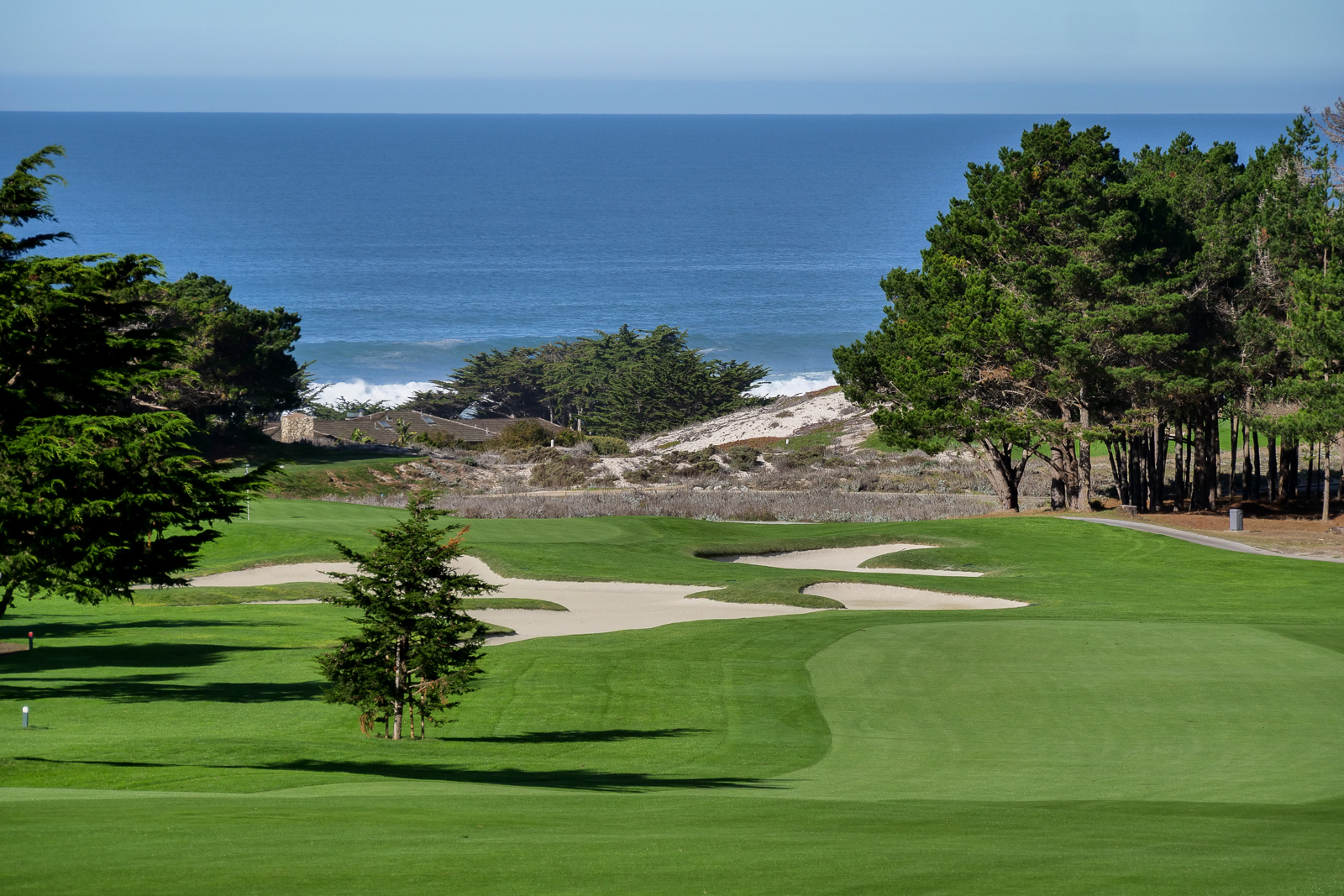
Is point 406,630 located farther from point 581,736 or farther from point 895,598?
point 895,598

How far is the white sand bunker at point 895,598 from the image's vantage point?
2694 centimetres

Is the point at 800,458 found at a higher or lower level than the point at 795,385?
lower

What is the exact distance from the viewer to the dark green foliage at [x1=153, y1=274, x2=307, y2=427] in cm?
4878

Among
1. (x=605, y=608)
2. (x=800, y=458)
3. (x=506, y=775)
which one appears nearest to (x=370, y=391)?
(x=800, y=458)

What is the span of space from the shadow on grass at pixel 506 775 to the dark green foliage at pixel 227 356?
122ft

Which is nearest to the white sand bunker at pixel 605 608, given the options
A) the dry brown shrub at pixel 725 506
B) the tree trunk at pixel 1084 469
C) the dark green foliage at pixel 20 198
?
the dark green foliage at pixel 20 198

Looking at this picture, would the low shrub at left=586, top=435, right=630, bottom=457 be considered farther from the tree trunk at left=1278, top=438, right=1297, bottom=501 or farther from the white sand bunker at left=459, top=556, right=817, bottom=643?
the white sand bunker at left=459, top=556, right=817, bottom=643

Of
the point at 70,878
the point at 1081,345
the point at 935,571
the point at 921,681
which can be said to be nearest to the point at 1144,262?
the point at 1081,345

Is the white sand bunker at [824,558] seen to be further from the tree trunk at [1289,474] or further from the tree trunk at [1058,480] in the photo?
the tree trunk at [1289,474]

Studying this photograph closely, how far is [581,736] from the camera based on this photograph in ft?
48.6

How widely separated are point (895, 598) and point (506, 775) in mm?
17082

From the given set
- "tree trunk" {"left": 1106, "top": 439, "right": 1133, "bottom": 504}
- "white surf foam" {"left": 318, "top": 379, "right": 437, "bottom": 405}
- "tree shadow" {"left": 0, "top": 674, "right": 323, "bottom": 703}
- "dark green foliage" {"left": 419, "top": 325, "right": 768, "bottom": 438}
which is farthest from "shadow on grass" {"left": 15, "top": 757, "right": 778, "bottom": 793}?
"white surf foam" {"left": 318, "top": 379, "right": 437, "bottom": 405}

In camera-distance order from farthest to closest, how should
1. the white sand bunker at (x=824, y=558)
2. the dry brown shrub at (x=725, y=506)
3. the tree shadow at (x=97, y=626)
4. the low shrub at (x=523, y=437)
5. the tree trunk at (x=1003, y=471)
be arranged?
the low shrub at (x=523, y=437) < the dry brown shrub at (x=725, y=506) < the tree trunk at (x=1003, y=471) < the white sand bunker at (x=824, y=558) < the tree shadow at (x=97, y=626)

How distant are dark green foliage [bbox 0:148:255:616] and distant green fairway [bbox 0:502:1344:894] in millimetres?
1939
